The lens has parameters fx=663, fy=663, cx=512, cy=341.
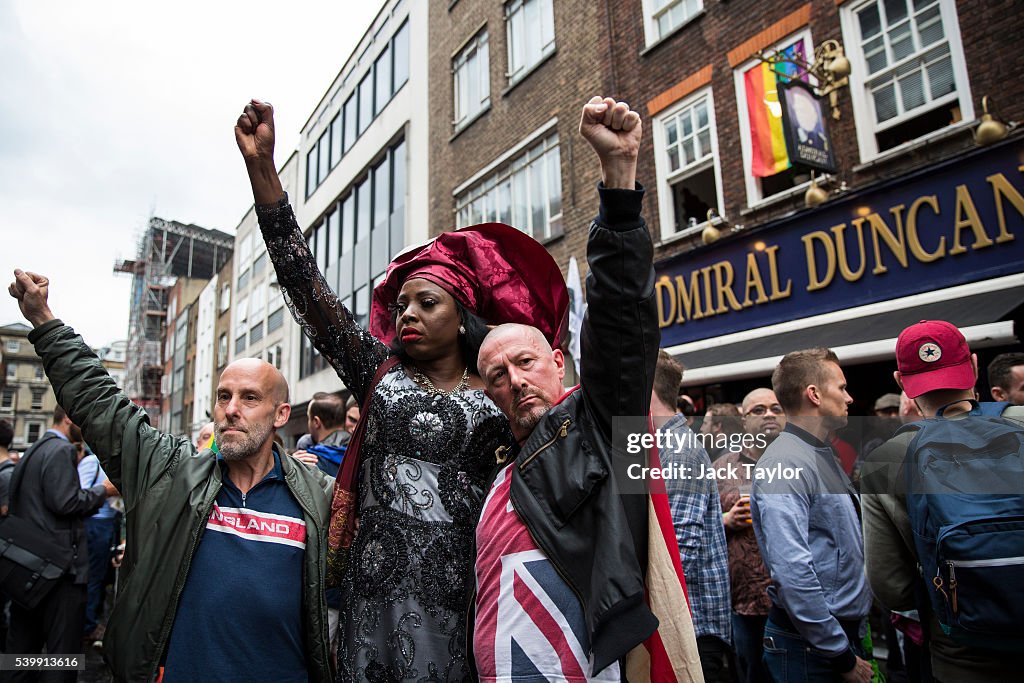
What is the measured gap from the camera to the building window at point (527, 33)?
12.7m

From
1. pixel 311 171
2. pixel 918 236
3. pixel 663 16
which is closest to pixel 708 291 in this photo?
pixel 918 236

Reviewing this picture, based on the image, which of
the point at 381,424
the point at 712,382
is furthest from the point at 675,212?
the point at 381,424

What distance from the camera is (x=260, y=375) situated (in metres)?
2.36

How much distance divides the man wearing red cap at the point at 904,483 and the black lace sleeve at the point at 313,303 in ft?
5.67

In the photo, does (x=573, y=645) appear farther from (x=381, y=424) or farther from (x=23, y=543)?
(x=23, y=543)

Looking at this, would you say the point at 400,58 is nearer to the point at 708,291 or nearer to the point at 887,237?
the point at 708,291

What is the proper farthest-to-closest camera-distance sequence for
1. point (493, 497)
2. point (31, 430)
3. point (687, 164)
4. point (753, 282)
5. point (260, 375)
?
point (31, 430) → point (687, 164) → point (753, 282) → point (260, 375) → point (493, 497)

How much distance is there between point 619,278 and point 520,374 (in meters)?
0.38

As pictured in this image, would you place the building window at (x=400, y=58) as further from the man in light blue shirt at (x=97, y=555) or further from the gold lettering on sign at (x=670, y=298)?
the man in light blue shirt at (x=97, y=555)

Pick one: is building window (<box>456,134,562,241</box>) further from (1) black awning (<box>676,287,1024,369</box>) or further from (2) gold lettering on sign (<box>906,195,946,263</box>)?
(2) gold lettering on sign (<box>906,195,946,263</box>)

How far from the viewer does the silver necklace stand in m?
1.92

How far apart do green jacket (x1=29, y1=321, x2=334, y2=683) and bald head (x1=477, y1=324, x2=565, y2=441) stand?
88 cm

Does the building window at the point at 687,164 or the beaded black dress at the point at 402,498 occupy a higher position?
the building window at the point at 687,164

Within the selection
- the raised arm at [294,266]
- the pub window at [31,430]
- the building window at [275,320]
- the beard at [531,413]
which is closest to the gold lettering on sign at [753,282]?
the raised arm at [294,266]
